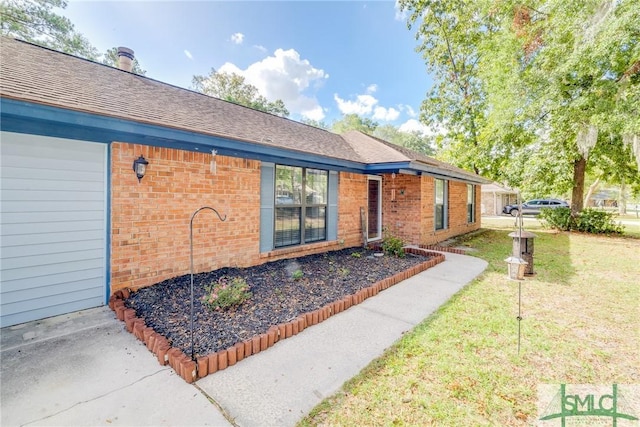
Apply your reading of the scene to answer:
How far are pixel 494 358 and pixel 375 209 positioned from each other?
23.5ft

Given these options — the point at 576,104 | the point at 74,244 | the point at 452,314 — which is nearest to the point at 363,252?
the point at 452,314

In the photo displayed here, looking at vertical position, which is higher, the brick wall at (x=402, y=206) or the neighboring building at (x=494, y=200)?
the neighboring building at (x=494, y=200)

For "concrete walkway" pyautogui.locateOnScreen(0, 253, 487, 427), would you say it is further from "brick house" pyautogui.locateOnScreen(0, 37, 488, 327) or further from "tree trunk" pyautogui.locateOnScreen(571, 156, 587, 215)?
"tree trunk" pyautogui.locateOnScreen(571, 156, 587, 215)

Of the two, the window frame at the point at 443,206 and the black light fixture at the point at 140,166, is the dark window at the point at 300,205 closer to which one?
the black light fixture at the point at 140,166

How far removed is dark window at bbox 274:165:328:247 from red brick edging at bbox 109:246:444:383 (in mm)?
2697

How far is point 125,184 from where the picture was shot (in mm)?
4254

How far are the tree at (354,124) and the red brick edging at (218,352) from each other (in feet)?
129

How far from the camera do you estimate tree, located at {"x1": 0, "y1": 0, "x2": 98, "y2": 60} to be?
13.2 meters

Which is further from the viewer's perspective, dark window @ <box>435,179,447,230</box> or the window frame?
dark window @ <box>435,179,447,230</box>

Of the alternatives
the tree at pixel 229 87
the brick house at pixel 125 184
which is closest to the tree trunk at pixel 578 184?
the brick house at pixel 125 184

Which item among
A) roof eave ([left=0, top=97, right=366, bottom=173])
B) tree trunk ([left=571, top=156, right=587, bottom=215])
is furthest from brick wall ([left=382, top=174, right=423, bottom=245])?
tree trunk ([left=571, top=156, right=587, bottom=215])

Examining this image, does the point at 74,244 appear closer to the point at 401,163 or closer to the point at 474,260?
the point at 401,163

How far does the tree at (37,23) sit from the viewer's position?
522 inches

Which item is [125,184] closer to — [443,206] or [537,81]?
[443,206]
